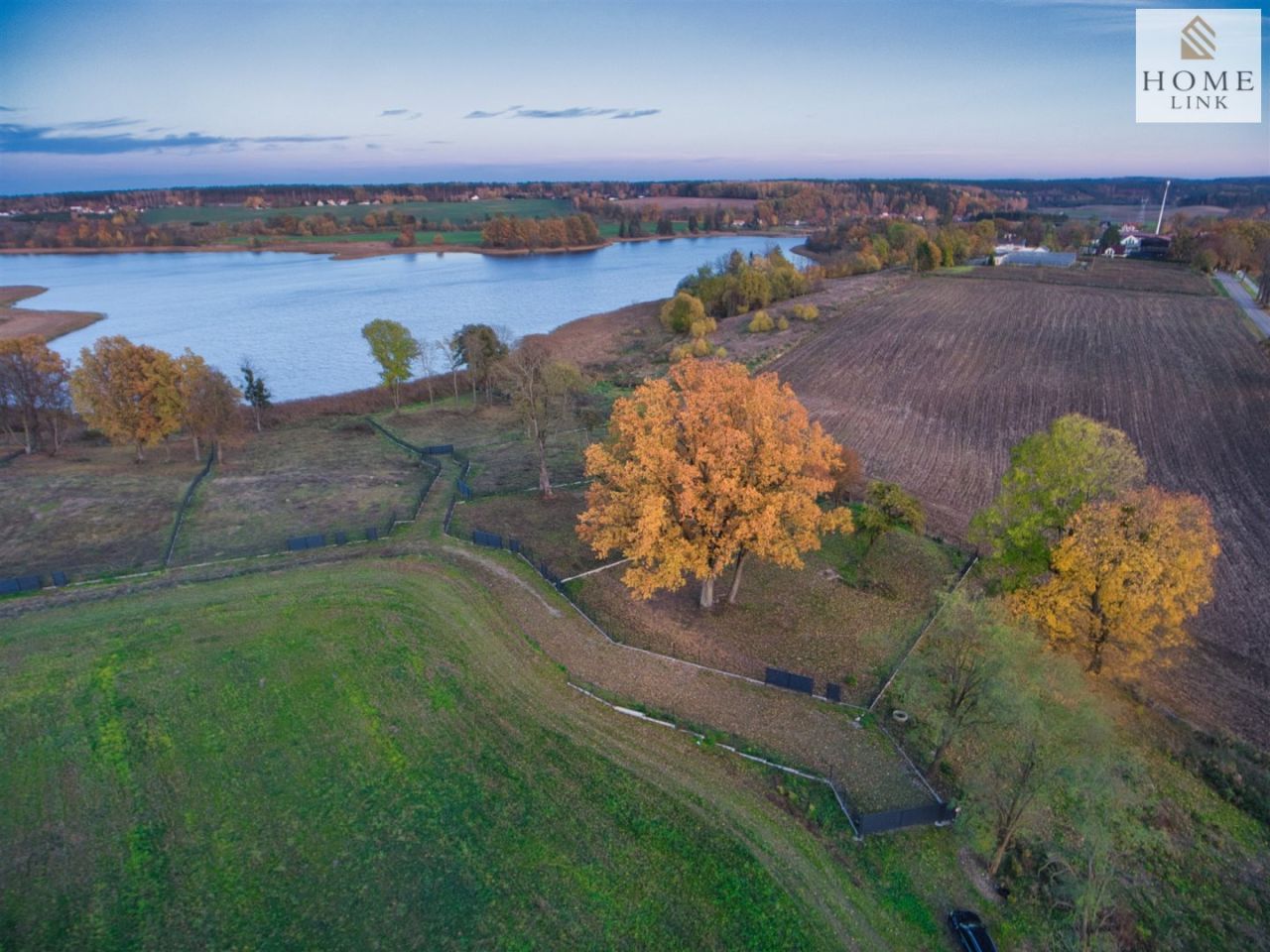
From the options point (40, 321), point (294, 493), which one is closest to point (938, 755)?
point (294, 493)

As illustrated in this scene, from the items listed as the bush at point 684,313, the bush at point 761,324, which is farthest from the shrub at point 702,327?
the bush at point 761,324

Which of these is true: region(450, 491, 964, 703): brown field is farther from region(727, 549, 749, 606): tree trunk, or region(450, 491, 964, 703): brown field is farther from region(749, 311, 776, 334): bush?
region(749, 311, 776, 334): bush

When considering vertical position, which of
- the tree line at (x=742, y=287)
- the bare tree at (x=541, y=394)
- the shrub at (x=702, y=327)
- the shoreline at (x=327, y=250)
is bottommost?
the bare tree at (x=541, y=394)

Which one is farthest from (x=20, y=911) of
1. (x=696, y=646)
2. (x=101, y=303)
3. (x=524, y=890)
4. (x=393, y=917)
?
(x=101, y=303)

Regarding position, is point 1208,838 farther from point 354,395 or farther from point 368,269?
point 368,269

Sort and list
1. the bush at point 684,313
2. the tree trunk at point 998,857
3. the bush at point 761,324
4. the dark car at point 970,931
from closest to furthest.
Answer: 1. the dark car at point 970,931
2. the tree trunk at point 998,857
3. the bush at point 761,324
4. the bush at point 684,313

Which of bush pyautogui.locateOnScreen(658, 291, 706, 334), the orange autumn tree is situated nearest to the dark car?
the orange autumn tree

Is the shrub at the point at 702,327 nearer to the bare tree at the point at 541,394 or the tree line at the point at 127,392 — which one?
the bare tree at the point at 541,394
